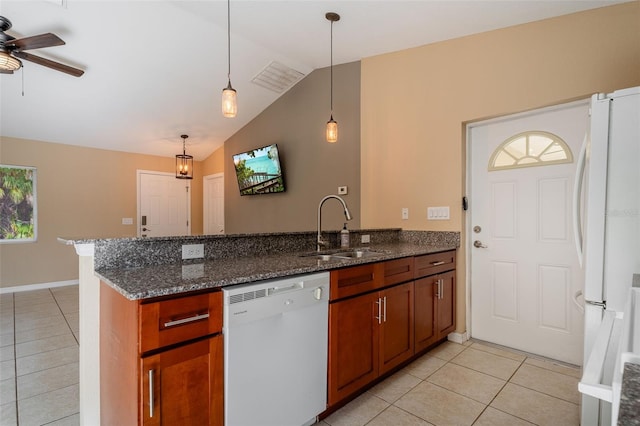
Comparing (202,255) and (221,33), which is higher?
(221,33)

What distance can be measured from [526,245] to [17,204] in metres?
6.64

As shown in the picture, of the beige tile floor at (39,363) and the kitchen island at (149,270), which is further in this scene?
the beige tile floor at (39,363)

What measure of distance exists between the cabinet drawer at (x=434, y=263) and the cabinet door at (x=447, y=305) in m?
0.07

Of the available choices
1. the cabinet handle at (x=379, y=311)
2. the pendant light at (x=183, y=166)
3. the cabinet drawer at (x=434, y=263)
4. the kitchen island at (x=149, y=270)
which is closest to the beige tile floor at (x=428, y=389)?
the cabinet handle at (x=379, y=311)

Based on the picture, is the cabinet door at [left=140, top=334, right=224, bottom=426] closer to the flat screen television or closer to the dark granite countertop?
the dark granite countertop

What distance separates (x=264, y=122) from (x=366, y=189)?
226 centimetres

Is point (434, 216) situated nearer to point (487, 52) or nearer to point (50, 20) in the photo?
point (487, 52)

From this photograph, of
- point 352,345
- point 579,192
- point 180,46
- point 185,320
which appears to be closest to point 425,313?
point 352,345

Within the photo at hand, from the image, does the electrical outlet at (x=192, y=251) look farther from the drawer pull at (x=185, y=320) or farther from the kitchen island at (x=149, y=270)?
the drawer pull at (x=185, y=320)

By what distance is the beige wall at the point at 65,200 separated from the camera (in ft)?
15.3

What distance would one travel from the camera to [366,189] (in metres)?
3.54

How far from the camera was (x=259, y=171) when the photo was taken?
489 centimetres

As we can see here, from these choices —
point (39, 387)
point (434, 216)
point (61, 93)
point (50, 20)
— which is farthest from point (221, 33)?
point (39, 387)

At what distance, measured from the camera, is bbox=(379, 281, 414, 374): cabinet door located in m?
2.02
